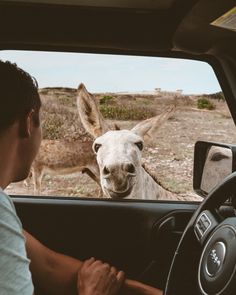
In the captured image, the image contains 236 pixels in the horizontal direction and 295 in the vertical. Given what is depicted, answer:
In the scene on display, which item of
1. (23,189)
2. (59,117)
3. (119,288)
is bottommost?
(119,288)

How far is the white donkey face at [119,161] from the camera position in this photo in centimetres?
271

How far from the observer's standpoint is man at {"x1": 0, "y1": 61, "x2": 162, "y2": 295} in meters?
1.21

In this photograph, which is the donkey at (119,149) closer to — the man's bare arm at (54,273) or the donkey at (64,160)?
the donkey at (64,160)

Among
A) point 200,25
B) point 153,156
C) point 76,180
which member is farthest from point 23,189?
point 200,25

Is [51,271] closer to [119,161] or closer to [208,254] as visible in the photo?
[119,161]

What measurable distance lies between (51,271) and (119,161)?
2.17 ft

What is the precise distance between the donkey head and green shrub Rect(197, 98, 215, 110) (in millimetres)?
149

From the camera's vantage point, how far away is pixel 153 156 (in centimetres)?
277

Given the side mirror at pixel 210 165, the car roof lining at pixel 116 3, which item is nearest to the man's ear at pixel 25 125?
the car roof lining at pixel 116 3

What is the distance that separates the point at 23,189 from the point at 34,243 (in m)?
0.40

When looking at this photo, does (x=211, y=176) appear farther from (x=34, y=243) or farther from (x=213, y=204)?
(x=34, y=243)

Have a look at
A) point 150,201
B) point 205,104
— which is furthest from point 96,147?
point 205,104

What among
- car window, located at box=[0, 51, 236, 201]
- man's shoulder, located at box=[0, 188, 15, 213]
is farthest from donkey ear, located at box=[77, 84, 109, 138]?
man's shoulder, located at box=[0, 188, 15, 213]

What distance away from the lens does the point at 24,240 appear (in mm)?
1272
